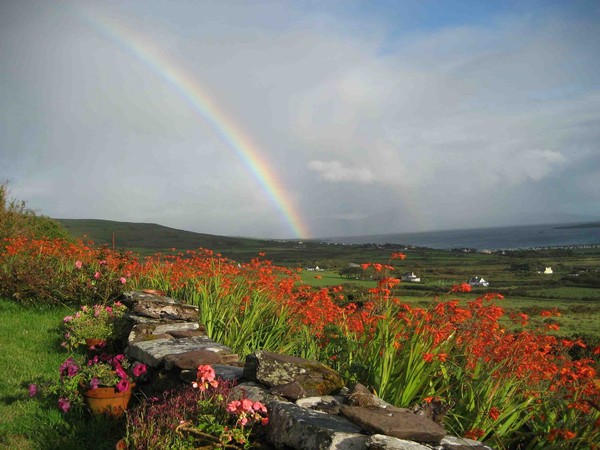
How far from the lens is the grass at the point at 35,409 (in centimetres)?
477

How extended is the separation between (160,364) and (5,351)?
3.65 m

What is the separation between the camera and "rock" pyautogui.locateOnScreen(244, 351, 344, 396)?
4.31 meters

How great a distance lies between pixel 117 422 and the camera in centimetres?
521

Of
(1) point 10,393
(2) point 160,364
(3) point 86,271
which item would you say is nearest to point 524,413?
(2) point 160,364

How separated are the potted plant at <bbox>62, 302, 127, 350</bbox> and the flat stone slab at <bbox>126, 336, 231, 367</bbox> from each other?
1514 mm

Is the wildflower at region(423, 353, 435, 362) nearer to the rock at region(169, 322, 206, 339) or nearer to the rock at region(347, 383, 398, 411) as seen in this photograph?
the rock at region(347, 383, 398, 411)

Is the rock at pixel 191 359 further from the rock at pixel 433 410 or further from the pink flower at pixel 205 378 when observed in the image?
the rock at pixel 433 410

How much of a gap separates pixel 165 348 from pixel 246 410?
2585mm

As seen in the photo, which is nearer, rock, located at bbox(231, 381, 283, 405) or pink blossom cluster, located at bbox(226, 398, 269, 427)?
pink blossom cluster, located at bbox(226, 398, 269, 427)

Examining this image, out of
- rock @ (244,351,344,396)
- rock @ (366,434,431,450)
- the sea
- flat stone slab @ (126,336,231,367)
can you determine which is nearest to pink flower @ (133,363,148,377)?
flat stone slab @ (126,336,231,367)

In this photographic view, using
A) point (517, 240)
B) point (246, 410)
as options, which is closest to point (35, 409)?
point (246, 410)

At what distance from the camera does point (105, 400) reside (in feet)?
17.1

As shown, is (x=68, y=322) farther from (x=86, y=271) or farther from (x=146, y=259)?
(x=146, y=259)

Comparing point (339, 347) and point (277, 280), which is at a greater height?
point (277, 280)
